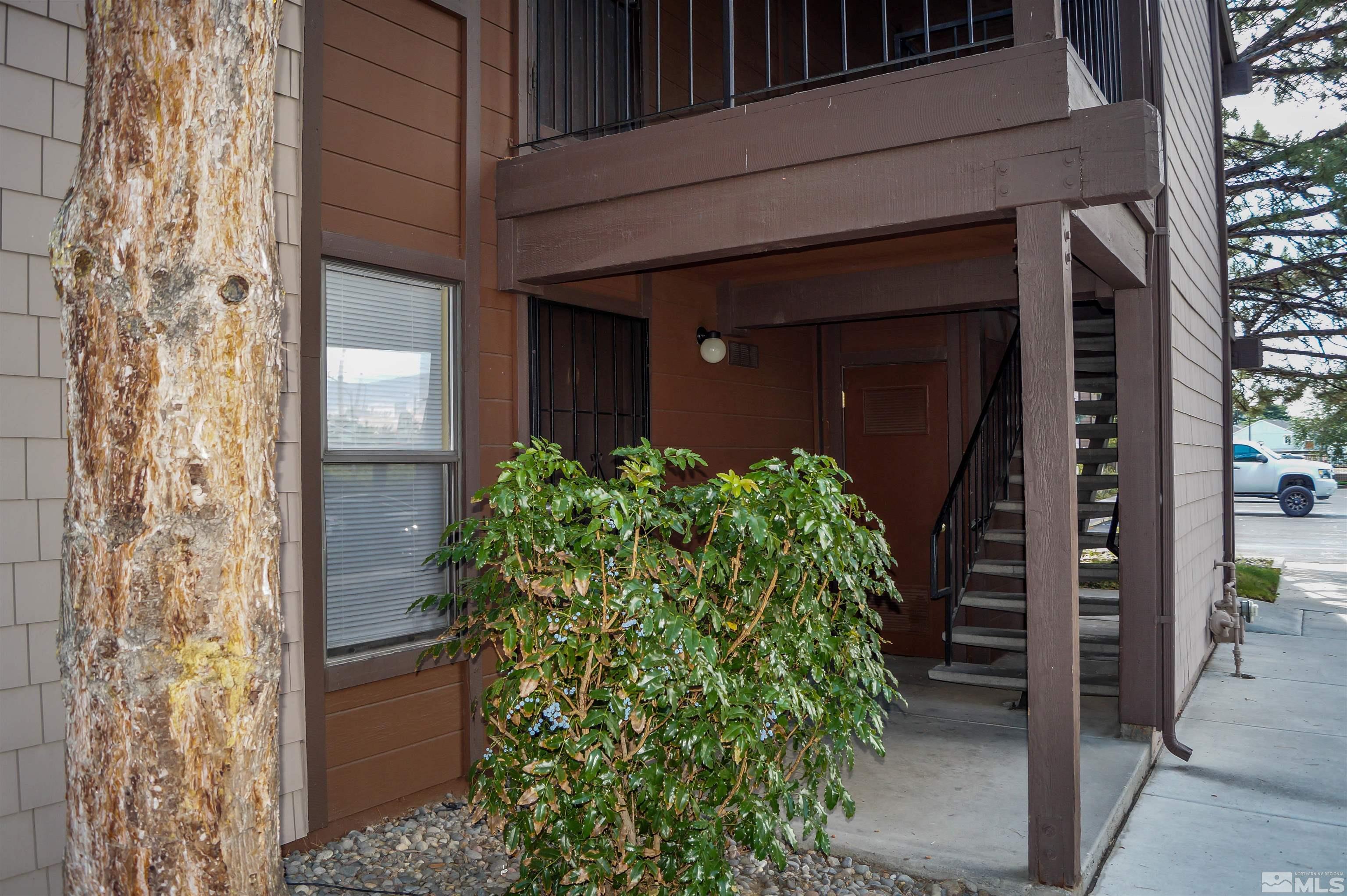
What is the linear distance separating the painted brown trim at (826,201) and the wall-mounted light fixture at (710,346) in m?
1.54

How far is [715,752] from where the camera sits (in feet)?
7.52

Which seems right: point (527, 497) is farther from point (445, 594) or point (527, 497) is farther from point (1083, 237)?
point (1083, 237)

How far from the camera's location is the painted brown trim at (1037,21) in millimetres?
3016

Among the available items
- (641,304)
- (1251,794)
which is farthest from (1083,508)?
(641,304)

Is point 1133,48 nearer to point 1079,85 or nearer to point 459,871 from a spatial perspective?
point 1079,85

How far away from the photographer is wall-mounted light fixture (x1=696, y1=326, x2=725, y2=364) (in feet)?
18.3

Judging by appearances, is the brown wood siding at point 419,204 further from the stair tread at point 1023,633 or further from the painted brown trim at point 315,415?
the stair tread at point 1023,633

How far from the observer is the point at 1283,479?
827 inches

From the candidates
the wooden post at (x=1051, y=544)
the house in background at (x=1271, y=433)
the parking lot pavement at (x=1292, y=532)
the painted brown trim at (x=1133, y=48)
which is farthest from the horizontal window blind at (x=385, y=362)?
the house in background at (x=1271, y=433)

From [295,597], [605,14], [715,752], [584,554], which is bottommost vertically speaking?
[715,752]

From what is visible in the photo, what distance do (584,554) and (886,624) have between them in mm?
4850

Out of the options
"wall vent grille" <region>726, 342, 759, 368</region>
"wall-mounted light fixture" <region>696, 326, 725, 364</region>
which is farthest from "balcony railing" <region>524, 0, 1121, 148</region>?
"wall vent grille" <region>726, 342, 759, 368</region>

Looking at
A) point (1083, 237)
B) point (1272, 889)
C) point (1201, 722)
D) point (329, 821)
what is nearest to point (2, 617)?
point (329, 821)

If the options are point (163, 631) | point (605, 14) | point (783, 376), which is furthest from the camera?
point (783, 376)
